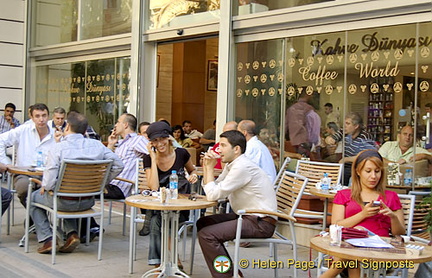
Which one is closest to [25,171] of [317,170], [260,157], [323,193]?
[260,157]

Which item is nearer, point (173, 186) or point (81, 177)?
point (173, 186)

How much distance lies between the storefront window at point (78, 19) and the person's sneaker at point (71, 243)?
5645 mm

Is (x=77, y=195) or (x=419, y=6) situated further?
(x=419, y=6)

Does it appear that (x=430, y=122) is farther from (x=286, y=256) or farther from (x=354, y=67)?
(x=286, y=256)

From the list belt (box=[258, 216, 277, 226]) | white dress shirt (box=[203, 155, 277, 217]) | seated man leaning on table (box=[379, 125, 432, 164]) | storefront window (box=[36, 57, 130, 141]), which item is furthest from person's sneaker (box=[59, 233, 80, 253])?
storefront window (box=[36, 57, 130, 141])

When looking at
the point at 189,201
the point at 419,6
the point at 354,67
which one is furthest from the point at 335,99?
the point at 189,201

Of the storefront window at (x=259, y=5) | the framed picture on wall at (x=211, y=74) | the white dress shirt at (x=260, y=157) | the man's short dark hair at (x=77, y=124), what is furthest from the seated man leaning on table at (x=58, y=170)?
the framed picture on wall at (x=211, y=74)

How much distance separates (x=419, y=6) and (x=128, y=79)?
5.89 meters

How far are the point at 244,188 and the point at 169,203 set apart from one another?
66 cm

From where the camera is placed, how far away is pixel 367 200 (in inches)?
181

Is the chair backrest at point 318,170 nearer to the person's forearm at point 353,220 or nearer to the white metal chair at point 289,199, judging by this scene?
the white metal chair at point 289,199

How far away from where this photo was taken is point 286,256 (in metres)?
7.07

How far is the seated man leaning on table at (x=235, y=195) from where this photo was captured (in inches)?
203

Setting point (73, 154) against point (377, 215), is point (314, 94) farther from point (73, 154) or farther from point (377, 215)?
point (377, 215)
